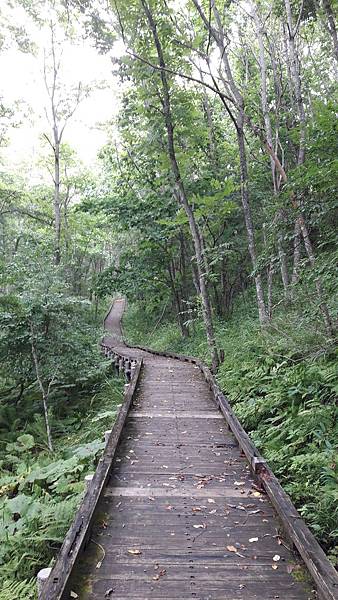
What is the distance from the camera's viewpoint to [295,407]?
6.10 m

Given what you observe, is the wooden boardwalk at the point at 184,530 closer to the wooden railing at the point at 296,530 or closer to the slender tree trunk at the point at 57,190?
the wooden railing at the point at 296,530

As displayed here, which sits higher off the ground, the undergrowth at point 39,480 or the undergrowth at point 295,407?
the undergrowth at point 295,407

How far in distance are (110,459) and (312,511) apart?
91.0 inches

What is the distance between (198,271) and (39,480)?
26.3 ft

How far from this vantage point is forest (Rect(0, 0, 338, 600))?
5.32 metres

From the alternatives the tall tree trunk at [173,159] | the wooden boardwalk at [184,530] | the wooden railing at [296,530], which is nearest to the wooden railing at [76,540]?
the wooden boardwalk at [184,530]

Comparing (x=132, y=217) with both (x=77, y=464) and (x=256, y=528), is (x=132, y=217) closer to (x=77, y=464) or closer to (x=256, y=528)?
(x=77, y=464)

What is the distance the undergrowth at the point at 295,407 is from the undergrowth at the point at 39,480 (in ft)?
8.31

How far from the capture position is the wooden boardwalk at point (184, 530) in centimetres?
291

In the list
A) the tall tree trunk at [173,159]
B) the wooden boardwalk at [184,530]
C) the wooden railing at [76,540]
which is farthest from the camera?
the tall tree trunk at [173,159]

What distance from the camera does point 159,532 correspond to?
11.9 feet

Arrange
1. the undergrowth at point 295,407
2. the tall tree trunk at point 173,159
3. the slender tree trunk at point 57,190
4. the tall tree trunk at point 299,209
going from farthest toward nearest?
the slender tree trunk at point 57,190, the tall tree trunk at point 173,159, the tall tree trunk at point 299,209, the undergrowth at point 295,407

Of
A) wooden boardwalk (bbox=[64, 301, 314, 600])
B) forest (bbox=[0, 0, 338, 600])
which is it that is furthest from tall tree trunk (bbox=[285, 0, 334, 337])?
wooden boardwalk (bbox=[64, 301, 314, 600])

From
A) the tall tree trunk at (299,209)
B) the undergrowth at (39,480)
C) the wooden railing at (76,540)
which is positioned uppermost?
the tall tree trunk at (299,209)
